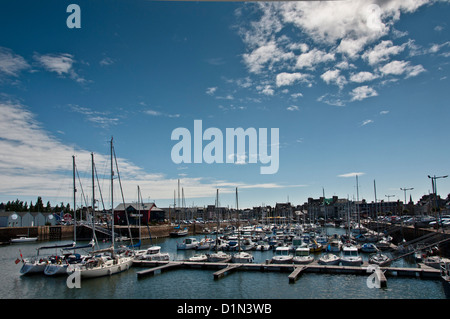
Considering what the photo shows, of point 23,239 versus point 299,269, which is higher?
point 299,269

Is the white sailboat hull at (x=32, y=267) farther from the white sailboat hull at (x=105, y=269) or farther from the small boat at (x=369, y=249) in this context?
the small boat at (x=369, y=249)

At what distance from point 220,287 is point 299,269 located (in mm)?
9422

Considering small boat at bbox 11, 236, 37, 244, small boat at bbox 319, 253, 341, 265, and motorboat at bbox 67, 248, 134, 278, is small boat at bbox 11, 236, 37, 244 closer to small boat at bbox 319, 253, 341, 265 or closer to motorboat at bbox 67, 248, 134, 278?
motorboat at bbox 67, 248, 134, 278

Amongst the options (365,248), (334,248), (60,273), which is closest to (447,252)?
(365,248)

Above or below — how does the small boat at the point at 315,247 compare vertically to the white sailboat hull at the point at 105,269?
below

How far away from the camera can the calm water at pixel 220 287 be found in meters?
26.5

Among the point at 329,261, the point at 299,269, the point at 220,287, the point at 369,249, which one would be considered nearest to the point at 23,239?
the point at 220,287

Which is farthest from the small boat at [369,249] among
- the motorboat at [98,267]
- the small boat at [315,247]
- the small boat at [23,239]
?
the small boat at [23,239]

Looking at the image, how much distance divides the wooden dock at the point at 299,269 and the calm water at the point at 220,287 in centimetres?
72

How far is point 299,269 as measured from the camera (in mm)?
33562

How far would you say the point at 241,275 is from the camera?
34375 mm

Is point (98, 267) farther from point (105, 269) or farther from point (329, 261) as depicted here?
point (329, 261)
